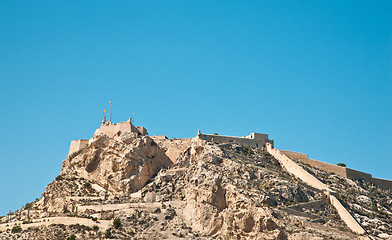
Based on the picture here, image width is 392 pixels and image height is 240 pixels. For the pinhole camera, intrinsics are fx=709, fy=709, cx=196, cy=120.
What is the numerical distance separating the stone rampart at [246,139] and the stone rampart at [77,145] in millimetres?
15894

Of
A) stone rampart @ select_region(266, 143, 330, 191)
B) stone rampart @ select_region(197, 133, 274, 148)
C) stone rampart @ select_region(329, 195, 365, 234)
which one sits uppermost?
stone rampart @ select_region(197, 133, 274, 148)

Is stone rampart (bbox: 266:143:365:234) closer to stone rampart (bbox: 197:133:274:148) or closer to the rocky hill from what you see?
the rocky hill

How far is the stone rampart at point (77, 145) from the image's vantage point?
316 feet

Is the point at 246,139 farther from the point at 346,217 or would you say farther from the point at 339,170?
the point at 346,217

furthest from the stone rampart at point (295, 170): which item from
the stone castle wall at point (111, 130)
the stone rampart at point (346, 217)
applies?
the stone castle wall at point (111, 130)

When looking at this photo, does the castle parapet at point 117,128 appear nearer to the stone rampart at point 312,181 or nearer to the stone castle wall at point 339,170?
the stone rampart at point 312,181

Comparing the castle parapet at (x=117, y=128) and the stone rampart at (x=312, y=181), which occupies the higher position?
the castle parapet at (x=117, y=128)

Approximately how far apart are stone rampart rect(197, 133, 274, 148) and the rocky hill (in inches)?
70.5

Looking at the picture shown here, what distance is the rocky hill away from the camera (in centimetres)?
7412

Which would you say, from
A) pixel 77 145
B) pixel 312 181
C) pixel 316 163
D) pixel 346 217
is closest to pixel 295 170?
pixel 312 181

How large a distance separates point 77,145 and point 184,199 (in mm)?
23397

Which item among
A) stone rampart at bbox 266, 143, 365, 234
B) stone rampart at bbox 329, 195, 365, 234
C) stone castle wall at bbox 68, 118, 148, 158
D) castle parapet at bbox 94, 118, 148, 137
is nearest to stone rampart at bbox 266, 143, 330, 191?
stone rampart at bbox 266, 143, 365, 234

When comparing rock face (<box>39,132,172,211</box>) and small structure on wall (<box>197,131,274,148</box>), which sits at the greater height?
small structure on wall (<box>197,131,274,148</box>)

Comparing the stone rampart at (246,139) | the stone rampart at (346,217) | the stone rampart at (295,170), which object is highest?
the stone rampart at (246,139)
